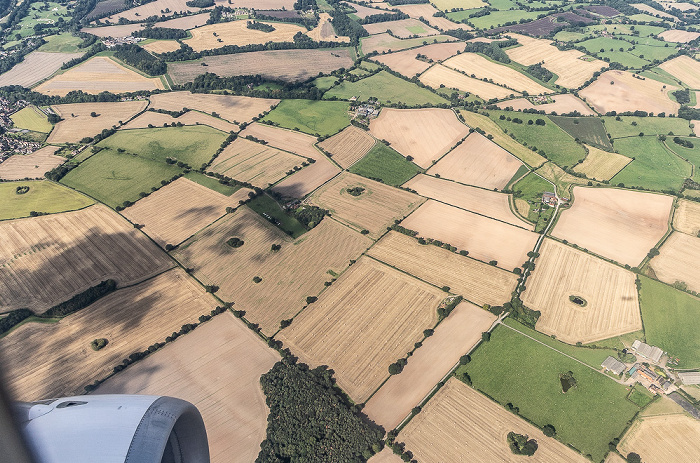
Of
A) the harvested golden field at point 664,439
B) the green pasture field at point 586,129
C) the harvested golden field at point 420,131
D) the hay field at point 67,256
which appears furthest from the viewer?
the green pasture field at point 586,129

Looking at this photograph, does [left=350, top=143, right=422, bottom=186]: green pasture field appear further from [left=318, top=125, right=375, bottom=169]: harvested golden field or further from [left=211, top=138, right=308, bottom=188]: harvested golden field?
[left=211, top=138, right=308, bottom=188]: harvested golden field

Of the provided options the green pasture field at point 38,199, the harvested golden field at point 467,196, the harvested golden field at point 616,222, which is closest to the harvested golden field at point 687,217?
the harvested golden field at point 616,222

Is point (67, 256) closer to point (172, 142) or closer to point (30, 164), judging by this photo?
point (30, 164)

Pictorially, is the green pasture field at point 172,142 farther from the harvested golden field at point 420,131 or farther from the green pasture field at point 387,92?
the harvested golden field at point 420,131

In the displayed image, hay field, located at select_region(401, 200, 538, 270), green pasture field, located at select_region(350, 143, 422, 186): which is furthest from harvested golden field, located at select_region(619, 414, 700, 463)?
green pasture field, located at select_region(350, 143, 422, 186)

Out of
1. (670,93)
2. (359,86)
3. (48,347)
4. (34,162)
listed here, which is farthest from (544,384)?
(670,93)

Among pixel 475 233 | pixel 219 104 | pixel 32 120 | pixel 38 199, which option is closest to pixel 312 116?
pixel 219 104

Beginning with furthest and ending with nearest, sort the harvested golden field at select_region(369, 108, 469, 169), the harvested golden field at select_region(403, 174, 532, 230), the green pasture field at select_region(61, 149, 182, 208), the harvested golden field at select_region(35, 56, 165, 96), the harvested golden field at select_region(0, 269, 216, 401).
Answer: the harvested golden field at select_region(35, 56, 165, 96) < the harvested golden field at select_region(369, 108, 469, 169) < the green pasture field at select_region(61, 149, 182, 208) < the harvested golden field at select_region(403, 174, 532, 230) < the harvested golden field at select_region(0, 269, 216, 401)
